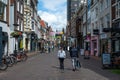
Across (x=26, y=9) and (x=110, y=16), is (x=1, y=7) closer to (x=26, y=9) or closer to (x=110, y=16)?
(x=110, y=16)

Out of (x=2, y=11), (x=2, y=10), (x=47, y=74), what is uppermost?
(x=2, y=10)

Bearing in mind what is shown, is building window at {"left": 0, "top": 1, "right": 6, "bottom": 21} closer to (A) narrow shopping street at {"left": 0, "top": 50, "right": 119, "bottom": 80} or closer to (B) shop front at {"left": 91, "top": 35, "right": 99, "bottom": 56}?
(A) narrow shopping street at {"left": 0, "top": 50, "right": 119, "bottom": 80}

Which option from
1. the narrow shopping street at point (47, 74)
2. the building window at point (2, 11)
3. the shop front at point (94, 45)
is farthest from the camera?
the shop front at point (94, 45)

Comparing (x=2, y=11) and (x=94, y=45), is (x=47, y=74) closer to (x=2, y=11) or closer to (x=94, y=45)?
(x=2, y=11)

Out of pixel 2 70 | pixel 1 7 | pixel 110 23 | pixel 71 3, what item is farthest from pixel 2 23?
pixel 71 3

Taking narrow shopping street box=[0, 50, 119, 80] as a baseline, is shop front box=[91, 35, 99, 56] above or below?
above

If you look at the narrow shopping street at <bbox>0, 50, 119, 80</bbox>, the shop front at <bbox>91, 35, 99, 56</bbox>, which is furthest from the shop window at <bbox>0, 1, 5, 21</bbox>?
the shop front at <bbox>91, 35, 99, 56</bbox>

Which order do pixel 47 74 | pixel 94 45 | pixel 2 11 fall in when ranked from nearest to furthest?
pixel 47 74
pixel 2 11
pixel 94 45

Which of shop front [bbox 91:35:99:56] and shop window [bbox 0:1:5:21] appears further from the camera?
shop front [bbox 91:35:99:56]

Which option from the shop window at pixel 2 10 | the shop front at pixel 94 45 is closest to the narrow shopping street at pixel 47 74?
the shop window at pixel 2 10

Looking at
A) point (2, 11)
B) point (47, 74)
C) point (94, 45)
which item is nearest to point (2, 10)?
point (2, 11)

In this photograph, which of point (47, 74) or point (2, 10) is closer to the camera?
point (47, 74)

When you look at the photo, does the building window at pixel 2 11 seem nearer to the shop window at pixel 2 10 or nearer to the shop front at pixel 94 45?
the shop window at pixel 2 10

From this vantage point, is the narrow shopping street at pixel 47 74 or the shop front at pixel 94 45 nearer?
the narrow shopping street at pixel 47 74
